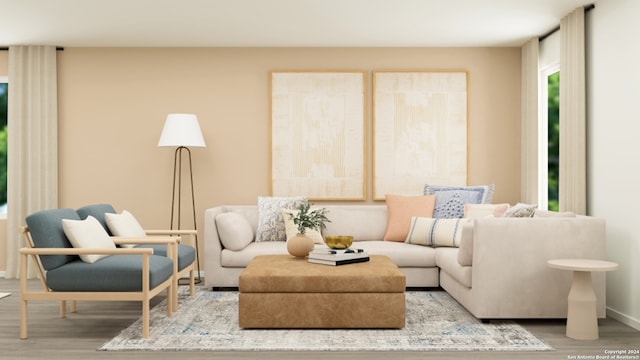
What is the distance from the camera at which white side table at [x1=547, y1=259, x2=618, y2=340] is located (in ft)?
13.1

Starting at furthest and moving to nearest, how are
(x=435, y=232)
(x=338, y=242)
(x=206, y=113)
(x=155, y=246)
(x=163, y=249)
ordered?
(x=206, y=113) → (x=435, y=232) → (x=155, y=246) → (x=163, y=249) → (x=338, y=242)

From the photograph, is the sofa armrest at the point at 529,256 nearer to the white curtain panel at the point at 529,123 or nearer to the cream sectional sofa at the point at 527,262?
the cream sectional sofa at the point at 527,262

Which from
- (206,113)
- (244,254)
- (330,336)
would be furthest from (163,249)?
(206,113)

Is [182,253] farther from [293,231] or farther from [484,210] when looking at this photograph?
[484,210]

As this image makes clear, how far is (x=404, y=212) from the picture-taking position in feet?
20.5

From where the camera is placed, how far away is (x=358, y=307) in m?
4.18

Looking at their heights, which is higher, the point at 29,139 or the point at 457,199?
the point at 29,139

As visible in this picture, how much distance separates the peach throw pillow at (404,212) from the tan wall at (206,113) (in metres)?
0.63

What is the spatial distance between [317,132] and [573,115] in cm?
277

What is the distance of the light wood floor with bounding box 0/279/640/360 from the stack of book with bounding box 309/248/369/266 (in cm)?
101

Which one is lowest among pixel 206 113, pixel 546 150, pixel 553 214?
pixel 553 214

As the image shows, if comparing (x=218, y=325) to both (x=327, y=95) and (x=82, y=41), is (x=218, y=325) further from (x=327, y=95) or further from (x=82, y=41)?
(x=82, y=41)

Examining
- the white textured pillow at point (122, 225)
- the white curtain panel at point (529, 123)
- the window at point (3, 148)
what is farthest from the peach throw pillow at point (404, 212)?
the window at point (3, 148)

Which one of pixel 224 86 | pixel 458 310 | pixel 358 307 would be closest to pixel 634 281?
pixel 458 310
